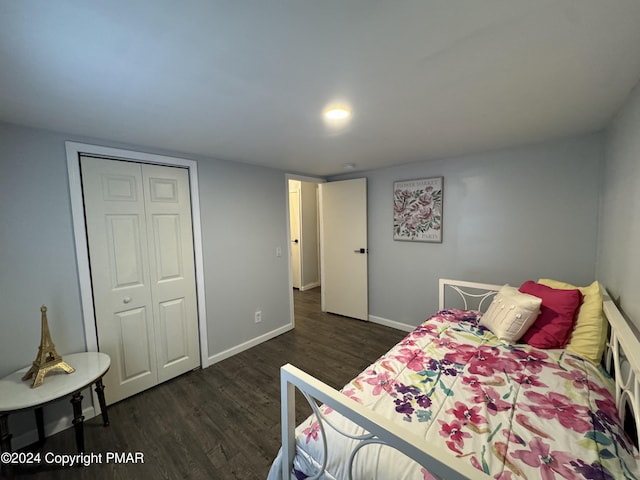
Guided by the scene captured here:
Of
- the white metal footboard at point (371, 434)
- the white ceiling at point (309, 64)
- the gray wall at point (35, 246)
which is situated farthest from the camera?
the gray wall at point (35, 246)

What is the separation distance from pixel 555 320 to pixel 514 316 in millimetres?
243

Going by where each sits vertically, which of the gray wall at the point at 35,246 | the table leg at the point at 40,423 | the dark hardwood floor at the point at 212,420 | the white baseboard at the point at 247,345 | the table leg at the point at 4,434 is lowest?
the dark hardwood floor at the point at 212,420

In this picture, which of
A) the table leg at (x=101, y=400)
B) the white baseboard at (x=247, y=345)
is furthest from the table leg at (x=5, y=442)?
the white baseboard at (x=247, y=345)

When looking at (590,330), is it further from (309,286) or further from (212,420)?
(309,286)

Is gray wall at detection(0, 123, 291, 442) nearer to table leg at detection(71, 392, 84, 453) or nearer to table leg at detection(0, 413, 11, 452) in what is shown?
table leg at detection(0, 413, 11, 452)

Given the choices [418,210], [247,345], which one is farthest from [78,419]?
[418,210]

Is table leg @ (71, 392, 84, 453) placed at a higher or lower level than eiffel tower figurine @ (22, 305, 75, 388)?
lower

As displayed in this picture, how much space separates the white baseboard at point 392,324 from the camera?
11.0ft

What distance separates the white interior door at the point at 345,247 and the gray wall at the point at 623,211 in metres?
2.24

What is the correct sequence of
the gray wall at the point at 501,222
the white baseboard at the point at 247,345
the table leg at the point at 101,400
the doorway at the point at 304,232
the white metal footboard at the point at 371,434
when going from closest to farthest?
1. the white metal footboard at the point at 371,434
2. the table leg at the point at 101,400
3. the gray wall at the point at 501,222
4. the white baseboard at the point at 247,345
5. the doorway at the point at 304,232

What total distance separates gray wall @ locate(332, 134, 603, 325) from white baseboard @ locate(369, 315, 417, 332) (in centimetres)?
6

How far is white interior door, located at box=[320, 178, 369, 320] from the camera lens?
3646 millimetres

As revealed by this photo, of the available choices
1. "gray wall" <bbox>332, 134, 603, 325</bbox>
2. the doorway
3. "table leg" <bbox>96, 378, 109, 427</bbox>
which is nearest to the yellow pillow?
"gray wall" <bbox>332, 134, 603, 325</bbox>

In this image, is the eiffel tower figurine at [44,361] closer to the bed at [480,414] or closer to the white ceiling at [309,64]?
the white ceiling at [309,64]
